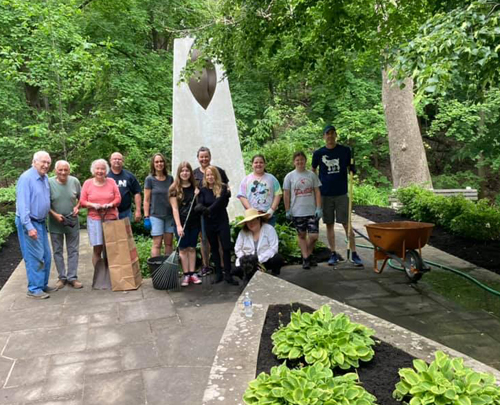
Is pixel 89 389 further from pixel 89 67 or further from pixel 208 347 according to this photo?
pixel 89 67

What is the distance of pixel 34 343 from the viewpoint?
3.96m

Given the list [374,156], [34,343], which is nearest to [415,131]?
[374,156]

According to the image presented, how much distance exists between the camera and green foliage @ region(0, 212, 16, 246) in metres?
8.55

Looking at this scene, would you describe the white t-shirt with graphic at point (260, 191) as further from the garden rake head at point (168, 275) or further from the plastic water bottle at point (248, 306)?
the plastic water bottle at point (248, 306)

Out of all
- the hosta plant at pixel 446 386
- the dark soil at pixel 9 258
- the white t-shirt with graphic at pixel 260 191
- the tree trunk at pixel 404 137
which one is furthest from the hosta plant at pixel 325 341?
the tree trunk at pixel 404 137

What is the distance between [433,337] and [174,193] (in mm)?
3140

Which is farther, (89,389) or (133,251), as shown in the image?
(133,251)

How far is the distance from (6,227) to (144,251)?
4.16 metres

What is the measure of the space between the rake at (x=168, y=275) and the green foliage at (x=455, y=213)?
4659 mm

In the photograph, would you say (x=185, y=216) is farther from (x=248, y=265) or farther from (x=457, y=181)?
(x=457, y=181)

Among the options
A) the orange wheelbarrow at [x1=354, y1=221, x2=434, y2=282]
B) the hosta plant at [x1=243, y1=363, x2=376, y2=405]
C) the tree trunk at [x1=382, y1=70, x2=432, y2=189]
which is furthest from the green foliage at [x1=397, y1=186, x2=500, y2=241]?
the hosta plant at [x1=243, y1=363, x2=376, y2=405]

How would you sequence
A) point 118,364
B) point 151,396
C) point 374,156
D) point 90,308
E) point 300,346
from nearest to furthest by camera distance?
point 300,346 < point 151,396 < point 118,364 < point 90,308 < point 374,156

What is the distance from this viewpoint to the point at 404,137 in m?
12.6

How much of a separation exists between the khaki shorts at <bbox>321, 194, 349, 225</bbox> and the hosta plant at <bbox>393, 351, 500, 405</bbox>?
3.87 m
